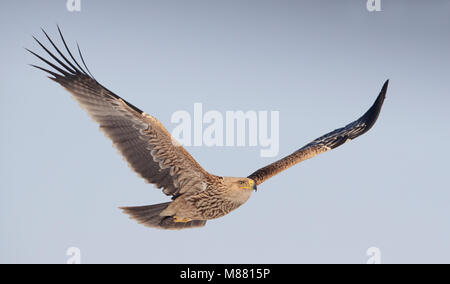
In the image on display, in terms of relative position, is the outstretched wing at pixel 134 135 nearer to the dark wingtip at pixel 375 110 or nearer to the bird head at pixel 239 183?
the bird head at pixel 239 183

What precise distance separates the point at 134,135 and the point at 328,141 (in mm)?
2721

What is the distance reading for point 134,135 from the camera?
512 cm

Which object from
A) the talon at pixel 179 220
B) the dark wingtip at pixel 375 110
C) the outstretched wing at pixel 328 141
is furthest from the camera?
the dark wingtip at pixel 375 110

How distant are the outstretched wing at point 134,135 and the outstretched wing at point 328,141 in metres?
0.86

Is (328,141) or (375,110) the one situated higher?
(375,110)

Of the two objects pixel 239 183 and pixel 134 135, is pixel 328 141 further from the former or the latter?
pixel 134 135

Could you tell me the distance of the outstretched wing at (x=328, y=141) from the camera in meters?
5.75

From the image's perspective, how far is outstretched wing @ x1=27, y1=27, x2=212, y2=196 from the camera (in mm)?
5012

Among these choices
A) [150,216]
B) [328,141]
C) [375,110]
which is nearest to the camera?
[150,216]

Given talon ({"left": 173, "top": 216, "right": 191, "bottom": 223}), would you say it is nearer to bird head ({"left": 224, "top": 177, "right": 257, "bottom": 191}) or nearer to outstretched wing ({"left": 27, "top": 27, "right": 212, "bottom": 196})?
outstretched wing ({"left": 27, "top": 27, "right": 212, "bottom": 196})

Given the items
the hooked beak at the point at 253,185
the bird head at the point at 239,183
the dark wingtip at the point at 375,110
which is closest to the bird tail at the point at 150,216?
the bird head at the point at 239,183

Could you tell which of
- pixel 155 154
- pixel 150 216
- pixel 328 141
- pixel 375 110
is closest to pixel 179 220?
pixel 150 216
